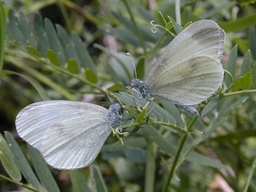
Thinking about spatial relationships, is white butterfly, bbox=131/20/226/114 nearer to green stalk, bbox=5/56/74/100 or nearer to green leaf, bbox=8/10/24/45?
green leaf, bbox=8/10/24/45

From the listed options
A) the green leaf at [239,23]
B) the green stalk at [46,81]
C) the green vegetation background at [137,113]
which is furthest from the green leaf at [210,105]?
the green stalk at [46,81]

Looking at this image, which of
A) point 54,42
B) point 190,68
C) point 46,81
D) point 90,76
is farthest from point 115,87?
point 46,81

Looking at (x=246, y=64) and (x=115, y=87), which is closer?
(x=246, y=64)

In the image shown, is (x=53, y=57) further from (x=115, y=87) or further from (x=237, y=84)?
(x=237, y=84)

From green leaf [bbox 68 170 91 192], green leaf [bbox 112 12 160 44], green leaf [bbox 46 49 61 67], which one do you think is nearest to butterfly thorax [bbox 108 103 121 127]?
green leaf [bbox 68 170 91 192]

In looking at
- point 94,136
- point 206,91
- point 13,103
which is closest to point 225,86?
point 206,91

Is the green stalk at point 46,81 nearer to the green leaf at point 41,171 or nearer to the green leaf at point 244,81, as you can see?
the green leaf at point 41,171
